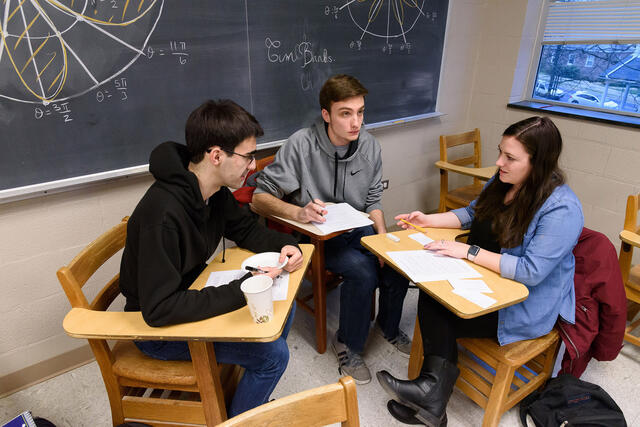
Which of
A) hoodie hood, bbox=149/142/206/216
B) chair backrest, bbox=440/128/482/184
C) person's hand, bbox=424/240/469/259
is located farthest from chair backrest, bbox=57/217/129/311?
chair backrest, bbox=440/128/482/184

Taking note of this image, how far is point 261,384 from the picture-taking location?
1.38 m

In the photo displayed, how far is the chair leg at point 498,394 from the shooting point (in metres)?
1.47

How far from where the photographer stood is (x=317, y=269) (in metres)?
1.93

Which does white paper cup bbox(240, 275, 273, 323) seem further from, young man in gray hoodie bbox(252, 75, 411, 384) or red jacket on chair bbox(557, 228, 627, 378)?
red jacket on chair bbox(557, 228, 627, 378)

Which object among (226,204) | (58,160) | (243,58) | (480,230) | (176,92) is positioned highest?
(243,58)

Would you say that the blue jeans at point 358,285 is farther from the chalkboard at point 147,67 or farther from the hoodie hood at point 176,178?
the hoodie hood at point 176,178

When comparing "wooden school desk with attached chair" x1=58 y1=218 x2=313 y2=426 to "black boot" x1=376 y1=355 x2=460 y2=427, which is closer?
"wooden school desk with attached chair" x1=58 y1=218 x2=313 y2=426

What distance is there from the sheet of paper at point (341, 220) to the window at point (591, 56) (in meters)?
2.29

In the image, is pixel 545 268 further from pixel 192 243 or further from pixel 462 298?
pixel 192 243

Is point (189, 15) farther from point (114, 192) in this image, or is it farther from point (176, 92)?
point (114, 192)

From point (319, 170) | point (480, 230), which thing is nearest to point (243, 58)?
point (319, 170)

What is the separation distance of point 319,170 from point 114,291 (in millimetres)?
1077

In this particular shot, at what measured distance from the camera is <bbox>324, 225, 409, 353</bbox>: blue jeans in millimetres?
1908

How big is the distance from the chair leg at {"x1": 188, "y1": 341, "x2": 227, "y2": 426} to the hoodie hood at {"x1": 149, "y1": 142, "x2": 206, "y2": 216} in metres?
0.42
